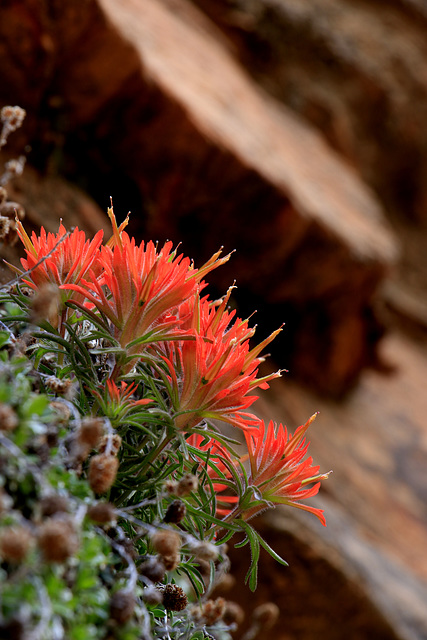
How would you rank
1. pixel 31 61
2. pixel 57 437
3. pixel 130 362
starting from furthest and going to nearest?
pixel 31 61 < pixel 130 362 < pixel 57 437

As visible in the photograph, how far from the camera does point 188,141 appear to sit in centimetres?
213

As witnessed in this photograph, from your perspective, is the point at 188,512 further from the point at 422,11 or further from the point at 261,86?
the point at 422,11

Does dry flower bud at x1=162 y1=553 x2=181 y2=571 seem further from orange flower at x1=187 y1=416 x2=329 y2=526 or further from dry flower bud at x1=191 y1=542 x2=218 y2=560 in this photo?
orange flower at x1=187 y1=416 x2=329 y2=526

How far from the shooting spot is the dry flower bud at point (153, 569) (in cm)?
54

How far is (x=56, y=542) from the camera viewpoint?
0.37m

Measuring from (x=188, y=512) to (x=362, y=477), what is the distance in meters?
2.56

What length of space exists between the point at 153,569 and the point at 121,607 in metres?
0.11

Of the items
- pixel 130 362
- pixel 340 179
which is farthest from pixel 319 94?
pixel 130 362

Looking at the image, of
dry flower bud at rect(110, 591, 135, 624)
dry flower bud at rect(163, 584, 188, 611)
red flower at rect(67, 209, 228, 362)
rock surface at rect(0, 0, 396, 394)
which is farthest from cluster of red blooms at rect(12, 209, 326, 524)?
rock surface at rect(0, 0, 396, 394)

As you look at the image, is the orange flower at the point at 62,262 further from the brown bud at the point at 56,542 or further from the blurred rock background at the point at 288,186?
the brown bud at the point at 56,542

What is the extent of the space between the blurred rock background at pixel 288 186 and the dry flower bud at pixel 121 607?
536 millimetres

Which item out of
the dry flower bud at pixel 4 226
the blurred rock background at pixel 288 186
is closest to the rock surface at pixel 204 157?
the blurred rock background at pixel 288 186

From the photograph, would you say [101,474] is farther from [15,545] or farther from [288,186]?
[288,186]

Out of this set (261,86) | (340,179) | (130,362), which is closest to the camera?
(130,362)
